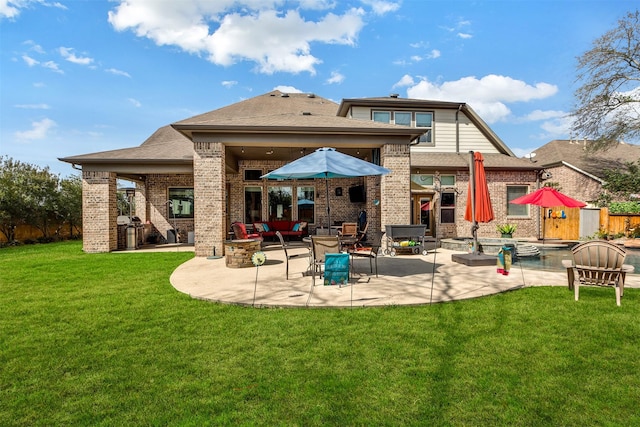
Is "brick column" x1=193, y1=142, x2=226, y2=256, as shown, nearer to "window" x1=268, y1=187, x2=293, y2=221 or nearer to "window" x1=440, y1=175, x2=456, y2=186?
"window" x1=268, y1=187, x2=293, y2=221

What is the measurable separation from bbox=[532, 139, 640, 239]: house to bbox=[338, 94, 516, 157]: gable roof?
255 cm

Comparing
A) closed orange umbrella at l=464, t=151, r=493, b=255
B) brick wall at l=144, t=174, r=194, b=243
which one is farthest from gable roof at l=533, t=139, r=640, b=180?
brick wall at l=144, t=174, r=194, b=243

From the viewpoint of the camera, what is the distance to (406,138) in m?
10.8

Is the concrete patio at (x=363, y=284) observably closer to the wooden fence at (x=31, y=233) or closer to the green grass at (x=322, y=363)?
the green grass at (x=322, y=363)

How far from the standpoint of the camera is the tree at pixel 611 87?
1752 cm

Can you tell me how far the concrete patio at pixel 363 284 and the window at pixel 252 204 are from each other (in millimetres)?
7116

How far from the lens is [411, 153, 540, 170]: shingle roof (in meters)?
15.3

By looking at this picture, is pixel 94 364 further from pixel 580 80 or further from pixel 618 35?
pixel 618 35

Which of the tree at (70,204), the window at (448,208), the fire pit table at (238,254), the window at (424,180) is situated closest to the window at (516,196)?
the window at (448,208)

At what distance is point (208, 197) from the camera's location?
1036 centimetres

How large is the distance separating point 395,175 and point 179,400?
942 centimetres

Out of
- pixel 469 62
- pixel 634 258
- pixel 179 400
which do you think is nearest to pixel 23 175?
pixel 179 400

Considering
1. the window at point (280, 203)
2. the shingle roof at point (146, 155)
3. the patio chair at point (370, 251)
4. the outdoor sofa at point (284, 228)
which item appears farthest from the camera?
the window at point (280, 203)

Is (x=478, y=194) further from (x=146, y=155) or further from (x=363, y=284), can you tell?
(x=146, y=155)
